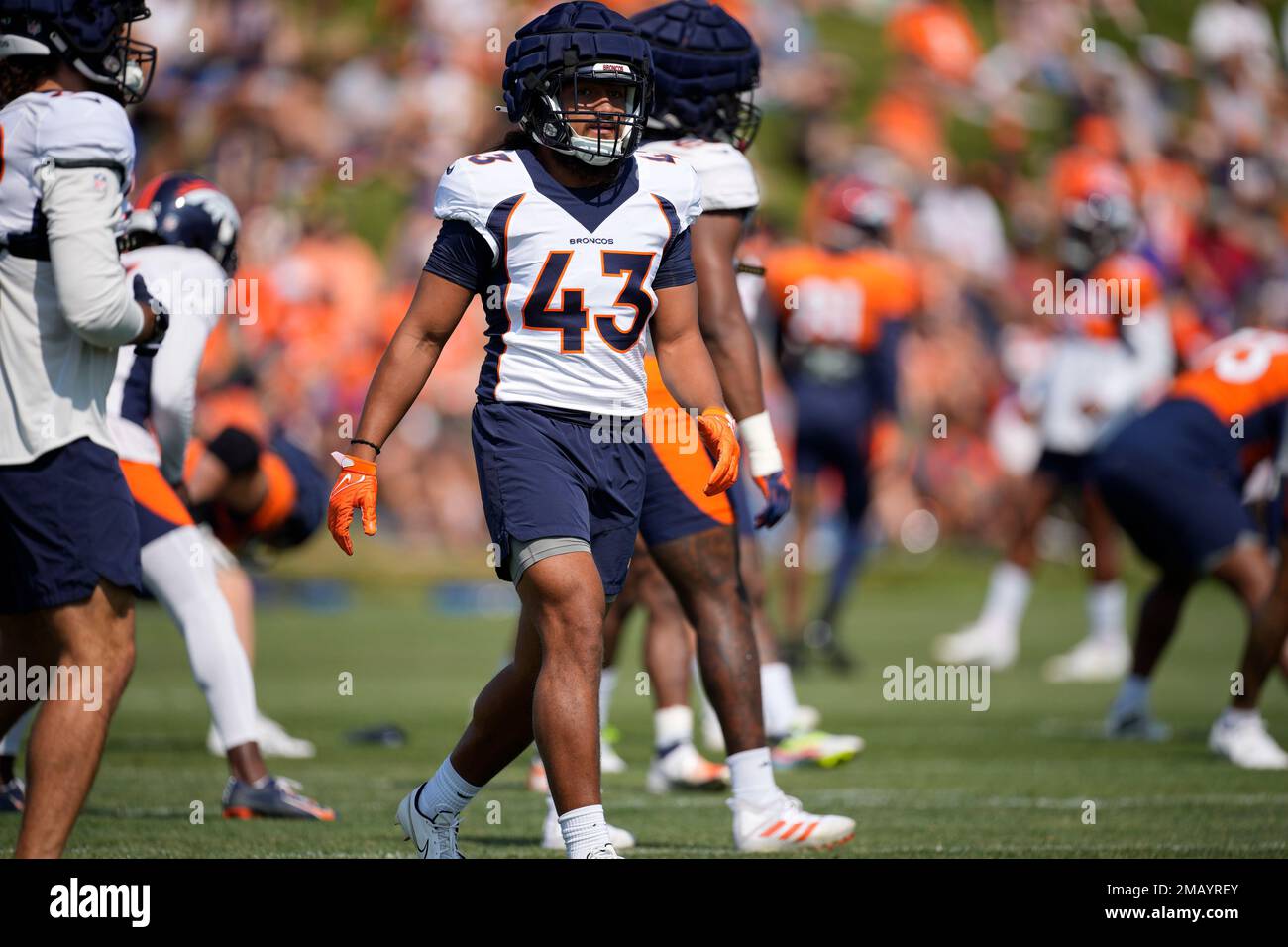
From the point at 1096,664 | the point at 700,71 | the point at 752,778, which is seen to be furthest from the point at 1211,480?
the point at 1096,664

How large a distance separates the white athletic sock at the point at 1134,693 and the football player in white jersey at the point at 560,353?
14.7ft

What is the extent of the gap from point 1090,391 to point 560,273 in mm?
8091

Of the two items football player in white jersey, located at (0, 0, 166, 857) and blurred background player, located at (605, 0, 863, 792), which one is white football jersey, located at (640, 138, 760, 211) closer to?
blurred background player, located at (605, 0, 863, 792)

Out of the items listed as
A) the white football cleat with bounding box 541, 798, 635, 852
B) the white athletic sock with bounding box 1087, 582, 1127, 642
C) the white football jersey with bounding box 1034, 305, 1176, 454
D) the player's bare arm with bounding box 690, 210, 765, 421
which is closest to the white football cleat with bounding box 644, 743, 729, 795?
the white football cleat with bounding box 541, 798, 635, 852

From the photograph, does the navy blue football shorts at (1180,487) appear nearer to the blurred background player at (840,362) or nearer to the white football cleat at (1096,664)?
the white football cleat at (1096,664)

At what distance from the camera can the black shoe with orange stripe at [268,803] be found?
6535mm

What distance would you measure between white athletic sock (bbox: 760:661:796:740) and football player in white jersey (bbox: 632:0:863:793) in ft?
3.17

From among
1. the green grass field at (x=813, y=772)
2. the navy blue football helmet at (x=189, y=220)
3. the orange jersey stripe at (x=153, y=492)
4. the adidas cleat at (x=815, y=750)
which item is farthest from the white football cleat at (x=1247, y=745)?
the navy blue football helmet at (x=189, y=220)

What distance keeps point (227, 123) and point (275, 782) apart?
41.0 feet

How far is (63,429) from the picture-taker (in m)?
4.88

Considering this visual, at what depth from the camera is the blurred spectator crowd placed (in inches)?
679

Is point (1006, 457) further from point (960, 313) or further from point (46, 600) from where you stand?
point (46, 600)

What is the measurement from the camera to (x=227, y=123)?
17969mm
